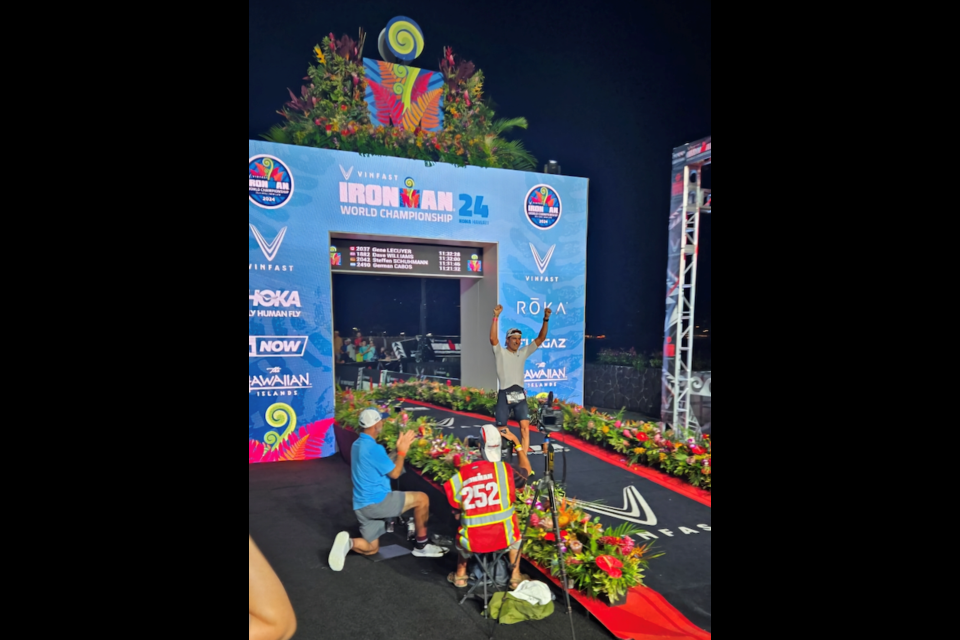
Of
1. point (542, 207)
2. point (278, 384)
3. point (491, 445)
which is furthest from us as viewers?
point (278, 384)

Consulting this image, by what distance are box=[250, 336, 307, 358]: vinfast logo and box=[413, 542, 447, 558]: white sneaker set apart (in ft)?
6.07

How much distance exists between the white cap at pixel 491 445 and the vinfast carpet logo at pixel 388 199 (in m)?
1.79

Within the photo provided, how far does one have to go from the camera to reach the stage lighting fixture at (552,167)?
389 centimetres

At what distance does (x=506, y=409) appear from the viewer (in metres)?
3.74

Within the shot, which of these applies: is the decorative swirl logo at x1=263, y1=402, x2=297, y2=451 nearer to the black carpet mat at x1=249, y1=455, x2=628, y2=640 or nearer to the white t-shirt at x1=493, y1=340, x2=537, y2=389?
the black carpet mat at x1=249, y1=455, x2=628, y2=640

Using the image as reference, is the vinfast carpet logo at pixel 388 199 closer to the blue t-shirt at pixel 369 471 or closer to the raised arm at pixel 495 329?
the raised arm at pixel 495 329

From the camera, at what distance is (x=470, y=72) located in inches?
141

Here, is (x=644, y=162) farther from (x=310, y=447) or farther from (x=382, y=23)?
(x=310, y=447)

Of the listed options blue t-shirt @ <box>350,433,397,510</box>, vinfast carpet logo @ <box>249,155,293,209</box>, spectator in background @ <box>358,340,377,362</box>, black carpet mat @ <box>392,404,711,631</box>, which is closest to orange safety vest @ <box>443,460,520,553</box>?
black carpet mat @ <box>392,404,711,631</box>

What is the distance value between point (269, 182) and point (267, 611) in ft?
9.59

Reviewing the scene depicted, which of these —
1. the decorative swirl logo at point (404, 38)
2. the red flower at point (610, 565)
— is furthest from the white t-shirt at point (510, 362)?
the decorative swirl logo at point (404, 38)

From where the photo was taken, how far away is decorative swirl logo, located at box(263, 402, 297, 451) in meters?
4.01

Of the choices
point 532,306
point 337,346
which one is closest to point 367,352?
point 337,346

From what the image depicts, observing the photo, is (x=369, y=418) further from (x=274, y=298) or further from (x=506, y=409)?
(x=274, y=298)
